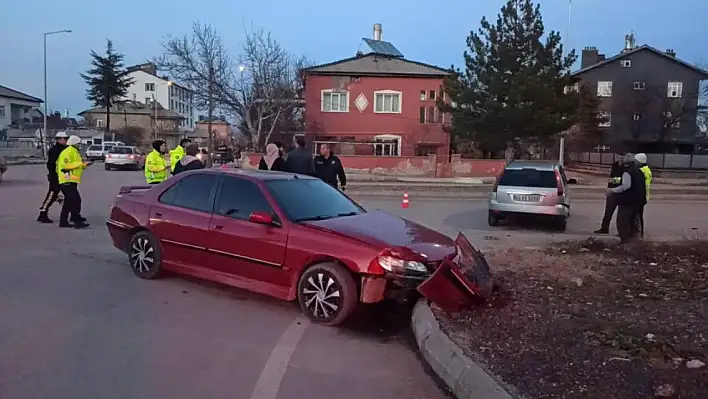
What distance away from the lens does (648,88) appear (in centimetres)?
5938

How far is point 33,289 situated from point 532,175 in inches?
409

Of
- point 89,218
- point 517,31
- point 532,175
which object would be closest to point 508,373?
point 532,175

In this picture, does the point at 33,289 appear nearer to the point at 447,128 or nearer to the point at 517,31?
the point at 517,31

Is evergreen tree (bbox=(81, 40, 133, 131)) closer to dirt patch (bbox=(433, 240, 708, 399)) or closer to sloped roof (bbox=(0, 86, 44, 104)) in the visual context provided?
sloped roof (bbox=(0, 86, 44, 104))

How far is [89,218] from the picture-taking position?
14.2 metres

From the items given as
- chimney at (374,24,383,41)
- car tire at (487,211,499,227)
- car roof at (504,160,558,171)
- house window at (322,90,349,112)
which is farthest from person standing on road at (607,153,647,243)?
chimney at (374,24,383,41)

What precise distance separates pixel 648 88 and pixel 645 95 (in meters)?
0.70

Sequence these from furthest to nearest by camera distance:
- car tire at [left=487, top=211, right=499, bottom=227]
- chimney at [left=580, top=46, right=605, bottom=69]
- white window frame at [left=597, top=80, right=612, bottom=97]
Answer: chimney at [left=580, top=46, right=605, bottom=69], white window frame at [left=597, top=80, right=612, bottom=97], car tire at [left=487, top=211, right=499, bottom=227]

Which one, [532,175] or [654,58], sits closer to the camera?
[532,175]

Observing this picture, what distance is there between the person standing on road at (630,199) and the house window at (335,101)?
35161 mm

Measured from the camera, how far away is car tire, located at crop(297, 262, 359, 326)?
246 inches

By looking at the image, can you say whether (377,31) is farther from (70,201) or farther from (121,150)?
(70,201)

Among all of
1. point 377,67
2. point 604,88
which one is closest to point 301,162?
point 377,67

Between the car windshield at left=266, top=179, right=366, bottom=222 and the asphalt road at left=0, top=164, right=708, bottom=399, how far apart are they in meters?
1.04
